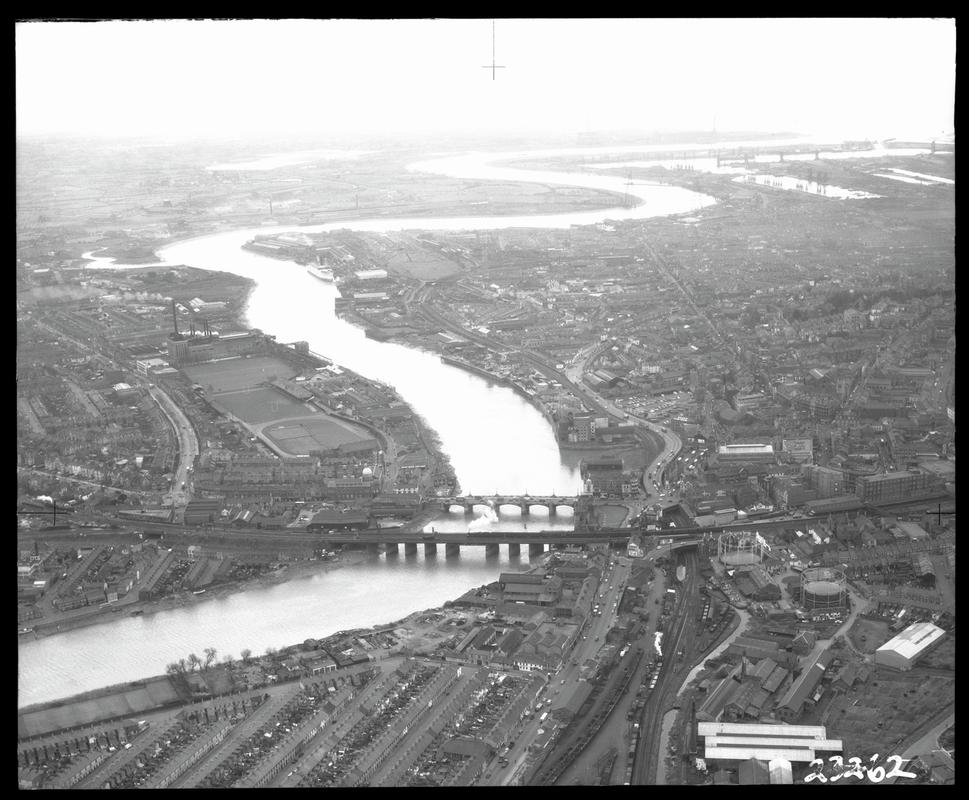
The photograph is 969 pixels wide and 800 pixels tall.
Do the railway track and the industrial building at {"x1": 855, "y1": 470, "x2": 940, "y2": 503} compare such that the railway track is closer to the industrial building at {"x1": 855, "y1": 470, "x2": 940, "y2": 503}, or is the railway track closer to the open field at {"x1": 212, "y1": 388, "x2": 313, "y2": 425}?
the industrial building at {"x1": 855, "y1": 470, "x2": 940, "y2": 503}

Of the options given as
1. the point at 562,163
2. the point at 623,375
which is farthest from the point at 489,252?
the point at 562,163

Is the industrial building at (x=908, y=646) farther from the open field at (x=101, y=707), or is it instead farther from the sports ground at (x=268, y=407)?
the sports ground at (x=268, y=407)

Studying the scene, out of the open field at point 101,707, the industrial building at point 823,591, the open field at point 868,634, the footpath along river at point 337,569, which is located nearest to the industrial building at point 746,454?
the footpath along river at point 337,569

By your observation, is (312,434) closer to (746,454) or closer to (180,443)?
(180,443)

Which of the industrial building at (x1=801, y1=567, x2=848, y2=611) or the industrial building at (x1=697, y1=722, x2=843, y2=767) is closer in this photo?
the industrial building at (x1=697, y1=722, x2=843, y2=767)

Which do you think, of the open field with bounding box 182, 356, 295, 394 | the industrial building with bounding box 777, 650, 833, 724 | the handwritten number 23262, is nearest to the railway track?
the industrial building with bounding box 777, 650, 833, 724

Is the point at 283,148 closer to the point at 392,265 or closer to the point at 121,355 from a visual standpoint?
the point at 392,265

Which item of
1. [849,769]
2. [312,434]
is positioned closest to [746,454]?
[312,434]
